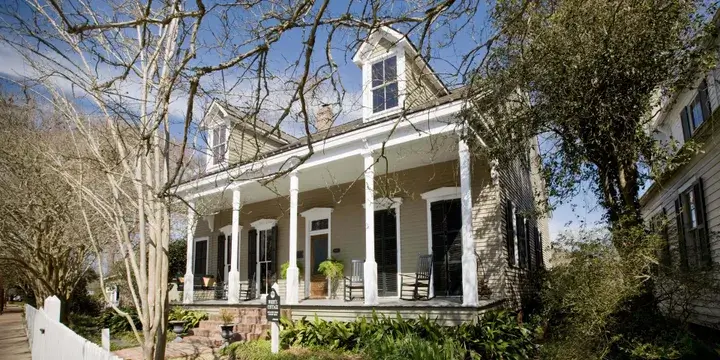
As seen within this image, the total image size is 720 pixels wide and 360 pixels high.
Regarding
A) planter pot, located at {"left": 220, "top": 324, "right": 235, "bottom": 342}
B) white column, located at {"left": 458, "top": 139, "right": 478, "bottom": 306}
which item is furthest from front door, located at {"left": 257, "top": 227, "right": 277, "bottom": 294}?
white column, located at {"left": 458, "top": 139, "right": 478, "bottom": 306}

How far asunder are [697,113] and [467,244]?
21.5 ft

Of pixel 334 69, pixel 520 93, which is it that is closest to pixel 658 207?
pixel 520 93

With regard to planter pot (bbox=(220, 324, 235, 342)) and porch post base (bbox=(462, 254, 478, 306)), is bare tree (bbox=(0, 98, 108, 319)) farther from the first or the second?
porch post base (bbox=(462, 254, 478, 306))

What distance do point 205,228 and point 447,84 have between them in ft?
45.0

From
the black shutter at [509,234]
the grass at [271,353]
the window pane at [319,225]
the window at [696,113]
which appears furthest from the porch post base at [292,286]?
the window at [696,113]

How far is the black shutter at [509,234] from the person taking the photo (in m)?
10.3

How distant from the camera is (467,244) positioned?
8.30 m

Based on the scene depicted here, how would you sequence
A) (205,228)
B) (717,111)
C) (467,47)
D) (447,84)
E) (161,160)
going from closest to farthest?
(161,160)
(447,84)
(467,47)
(717,111)
(205,228)

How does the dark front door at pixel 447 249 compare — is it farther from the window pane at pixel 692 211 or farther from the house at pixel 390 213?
the window pane at pixel 692 211

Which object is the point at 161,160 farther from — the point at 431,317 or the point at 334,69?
the point at 431,317

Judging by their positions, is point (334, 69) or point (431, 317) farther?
point (431, 317)

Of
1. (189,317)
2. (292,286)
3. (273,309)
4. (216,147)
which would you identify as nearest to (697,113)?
(292,286)

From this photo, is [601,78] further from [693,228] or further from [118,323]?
[118,323]

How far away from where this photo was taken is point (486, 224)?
10.2 metres
